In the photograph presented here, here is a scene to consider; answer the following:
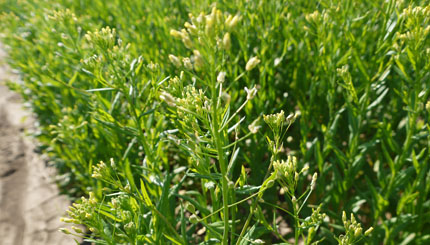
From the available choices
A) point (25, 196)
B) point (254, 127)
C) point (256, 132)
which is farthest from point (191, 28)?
point (25, 196)

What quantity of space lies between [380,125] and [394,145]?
12 centimetres

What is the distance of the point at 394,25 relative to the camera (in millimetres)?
1888

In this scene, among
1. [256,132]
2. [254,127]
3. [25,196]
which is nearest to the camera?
[254,127]

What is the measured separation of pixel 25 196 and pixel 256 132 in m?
2.29

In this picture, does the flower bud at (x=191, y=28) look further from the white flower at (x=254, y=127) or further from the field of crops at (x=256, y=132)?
the white flower at (x=254, y=127)

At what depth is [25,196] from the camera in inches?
118

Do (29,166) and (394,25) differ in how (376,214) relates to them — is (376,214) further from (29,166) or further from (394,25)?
(29,166)

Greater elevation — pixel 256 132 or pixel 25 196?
pixel 256 132

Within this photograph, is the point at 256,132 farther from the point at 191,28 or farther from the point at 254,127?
the point at 191,28

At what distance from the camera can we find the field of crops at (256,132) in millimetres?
1267

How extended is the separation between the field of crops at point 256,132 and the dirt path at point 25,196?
0.55 feet

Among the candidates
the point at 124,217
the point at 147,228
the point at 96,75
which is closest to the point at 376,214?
the point at 147,228

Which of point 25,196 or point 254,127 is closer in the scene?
point 254,127

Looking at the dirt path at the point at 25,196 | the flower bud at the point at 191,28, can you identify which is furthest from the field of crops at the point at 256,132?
the dirt path at the point at 25,196
